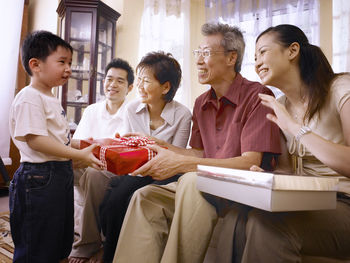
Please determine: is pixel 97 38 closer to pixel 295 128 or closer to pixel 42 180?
pixel 42 180

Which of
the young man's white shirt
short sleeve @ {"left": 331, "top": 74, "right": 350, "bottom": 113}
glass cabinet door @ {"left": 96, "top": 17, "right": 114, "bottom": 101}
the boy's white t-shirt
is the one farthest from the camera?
glass cabinet door @ {"left": 96, "top": 17, "right": 114, "bottom": 101}

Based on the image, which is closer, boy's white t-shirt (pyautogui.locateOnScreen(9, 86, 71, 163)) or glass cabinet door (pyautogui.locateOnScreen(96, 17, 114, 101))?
boy's white t-shirt (pyautogui.locateOnScreen(9, 86, 71, 163))

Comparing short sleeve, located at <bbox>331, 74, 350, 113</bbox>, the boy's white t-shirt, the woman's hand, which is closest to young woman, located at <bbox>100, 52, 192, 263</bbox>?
the boy's white t-shirt

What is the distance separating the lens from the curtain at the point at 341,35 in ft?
8.25

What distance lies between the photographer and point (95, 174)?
154 cm

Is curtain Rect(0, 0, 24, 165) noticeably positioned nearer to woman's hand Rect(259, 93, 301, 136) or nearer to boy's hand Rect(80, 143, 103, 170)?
boy's hand Rect(80, 143, 103, 170)

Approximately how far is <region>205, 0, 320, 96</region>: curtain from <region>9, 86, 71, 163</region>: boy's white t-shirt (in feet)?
7.32

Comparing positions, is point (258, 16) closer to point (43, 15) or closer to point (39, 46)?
point (39, 46)

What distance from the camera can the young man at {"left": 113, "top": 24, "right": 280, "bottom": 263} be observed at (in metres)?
0.81

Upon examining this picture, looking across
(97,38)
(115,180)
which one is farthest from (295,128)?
(97,38)

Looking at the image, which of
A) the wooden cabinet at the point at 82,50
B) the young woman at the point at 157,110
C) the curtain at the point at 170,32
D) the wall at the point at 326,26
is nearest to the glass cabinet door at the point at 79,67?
the wooden cabinet at the point at 82,50

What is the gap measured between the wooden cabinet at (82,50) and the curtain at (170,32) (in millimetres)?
493

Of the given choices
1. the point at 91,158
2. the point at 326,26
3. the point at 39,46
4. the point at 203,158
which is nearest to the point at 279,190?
the point at 203,158

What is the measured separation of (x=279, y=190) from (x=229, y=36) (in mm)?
971
